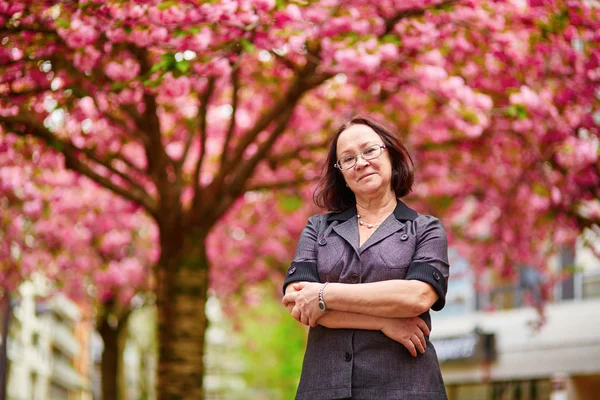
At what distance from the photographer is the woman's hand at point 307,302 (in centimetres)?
357

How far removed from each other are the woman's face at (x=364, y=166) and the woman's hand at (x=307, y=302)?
0.51 metres

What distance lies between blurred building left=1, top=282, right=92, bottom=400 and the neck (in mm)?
16976

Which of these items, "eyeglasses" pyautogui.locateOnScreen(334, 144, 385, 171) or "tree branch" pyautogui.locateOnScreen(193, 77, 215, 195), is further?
"tree branch" pyautogui.locateOnScreen(193, 77, 215, 195)

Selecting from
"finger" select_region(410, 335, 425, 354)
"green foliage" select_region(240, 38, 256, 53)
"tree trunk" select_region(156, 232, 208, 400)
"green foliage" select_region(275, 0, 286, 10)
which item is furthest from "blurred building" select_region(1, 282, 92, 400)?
"finger" select_region(410, 335, 425, 354)

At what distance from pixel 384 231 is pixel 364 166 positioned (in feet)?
0.97

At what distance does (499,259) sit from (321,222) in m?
10.2

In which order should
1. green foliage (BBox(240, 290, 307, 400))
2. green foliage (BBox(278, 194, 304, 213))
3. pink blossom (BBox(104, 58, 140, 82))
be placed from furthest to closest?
green foliage (BBox(240, 290, 307, 400)), green foliage (BBox(278, 194, 304, 213)), pink blossom (BBox(104, 58, 140, 82))

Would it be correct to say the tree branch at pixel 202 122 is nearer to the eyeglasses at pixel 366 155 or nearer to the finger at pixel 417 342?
the eyeglasses at pixel 366 155

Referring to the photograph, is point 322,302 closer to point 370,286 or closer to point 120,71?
point 370,286

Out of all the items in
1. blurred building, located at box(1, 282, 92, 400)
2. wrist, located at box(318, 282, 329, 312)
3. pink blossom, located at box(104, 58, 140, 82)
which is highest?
blurred building, located at box(1, 282, 92, 400)

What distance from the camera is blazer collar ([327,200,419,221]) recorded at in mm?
3839

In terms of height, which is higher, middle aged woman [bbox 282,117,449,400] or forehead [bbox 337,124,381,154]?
forehead [bbox 337,124,381,154]

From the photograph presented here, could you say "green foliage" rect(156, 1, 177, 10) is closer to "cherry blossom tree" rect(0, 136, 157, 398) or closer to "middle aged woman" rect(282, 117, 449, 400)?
"middle aged woman" rect(282, 117, 449, 400)

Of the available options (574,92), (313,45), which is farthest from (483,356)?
(313,45)
